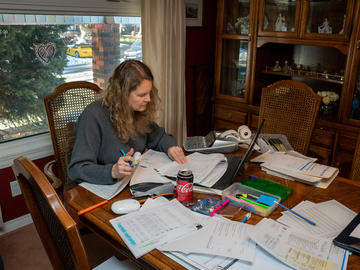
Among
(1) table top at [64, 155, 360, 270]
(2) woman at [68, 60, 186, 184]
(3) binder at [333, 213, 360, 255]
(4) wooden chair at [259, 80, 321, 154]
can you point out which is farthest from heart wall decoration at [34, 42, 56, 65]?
(3) binder at [333, 213, 360, 255]

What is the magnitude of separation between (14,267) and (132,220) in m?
1.30

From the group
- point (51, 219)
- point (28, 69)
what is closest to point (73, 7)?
point (28, 69)

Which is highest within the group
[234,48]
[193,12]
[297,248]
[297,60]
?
[193,12]

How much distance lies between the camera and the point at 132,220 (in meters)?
1.16

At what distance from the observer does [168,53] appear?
9.30 feet

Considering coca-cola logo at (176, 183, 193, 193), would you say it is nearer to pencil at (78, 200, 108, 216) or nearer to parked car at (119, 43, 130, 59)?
pencil at (78, 200, 108, 216)

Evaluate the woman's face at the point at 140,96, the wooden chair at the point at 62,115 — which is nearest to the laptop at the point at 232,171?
the woman's face at the point at 140,96

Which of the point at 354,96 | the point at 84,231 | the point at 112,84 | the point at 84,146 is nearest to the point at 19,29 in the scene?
the point at 112,84

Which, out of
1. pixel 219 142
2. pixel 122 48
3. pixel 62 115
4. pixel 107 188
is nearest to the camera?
pixel 107 188

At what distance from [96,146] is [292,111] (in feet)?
4.48

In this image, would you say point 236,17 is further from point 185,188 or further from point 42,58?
point 185,188

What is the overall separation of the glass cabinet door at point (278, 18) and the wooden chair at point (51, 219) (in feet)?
7.96

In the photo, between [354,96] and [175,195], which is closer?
[175,195]

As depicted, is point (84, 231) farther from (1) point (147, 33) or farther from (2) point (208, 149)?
(1) point (147, 33)
